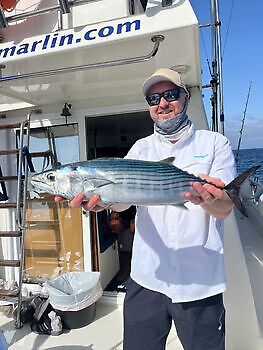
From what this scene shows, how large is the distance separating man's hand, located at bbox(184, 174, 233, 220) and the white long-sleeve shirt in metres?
0.10

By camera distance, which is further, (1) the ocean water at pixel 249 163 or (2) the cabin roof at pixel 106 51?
(1) the ocean water at pixel 249 163

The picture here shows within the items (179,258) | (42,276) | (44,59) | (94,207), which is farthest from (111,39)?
(42,276)

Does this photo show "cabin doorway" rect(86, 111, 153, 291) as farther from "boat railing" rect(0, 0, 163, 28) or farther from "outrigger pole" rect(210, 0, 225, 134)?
"boat railing" rect(0, 0, 163, 28)

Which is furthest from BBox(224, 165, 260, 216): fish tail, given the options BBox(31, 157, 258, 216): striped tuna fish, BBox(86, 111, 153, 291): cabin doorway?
BBox(86, 111, 153, 291): cabin doorway

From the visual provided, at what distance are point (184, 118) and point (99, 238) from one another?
2651mm

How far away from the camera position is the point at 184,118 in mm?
1562

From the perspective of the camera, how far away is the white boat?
6.58 ft

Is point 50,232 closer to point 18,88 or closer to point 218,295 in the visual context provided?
point 18,88

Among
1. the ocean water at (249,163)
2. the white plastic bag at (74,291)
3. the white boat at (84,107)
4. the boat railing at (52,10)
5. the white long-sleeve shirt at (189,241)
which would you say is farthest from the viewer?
the ocean water at (249,163)

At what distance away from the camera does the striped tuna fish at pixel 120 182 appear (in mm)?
1269

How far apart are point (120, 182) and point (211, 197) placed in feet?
1.25

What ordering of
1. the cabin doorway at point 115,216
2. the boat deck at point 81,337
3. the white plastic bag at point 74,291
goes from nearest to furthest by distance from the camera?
the boat deck at point 81,337
the white plastic bag at point 74,291
the cabin doorway at point 115,216

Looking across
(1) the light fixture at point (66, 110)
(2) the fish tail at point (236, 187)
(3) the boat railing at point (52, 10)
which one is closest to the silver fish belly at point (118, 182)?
→ (2) the fish tail at point (236, 187)

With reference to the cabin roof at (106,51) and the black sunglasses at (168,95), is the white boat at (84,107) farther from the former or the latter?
the black sunglasses at (168,95)
